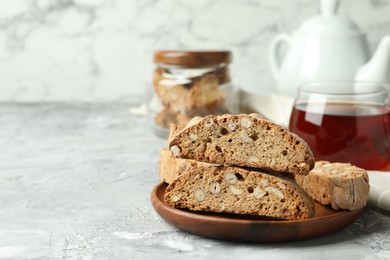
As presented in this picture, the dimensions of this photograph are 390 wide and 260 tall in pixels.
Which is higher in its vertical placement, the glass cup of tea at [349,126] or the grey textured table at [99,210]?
the glass cup of tea at [349,126]

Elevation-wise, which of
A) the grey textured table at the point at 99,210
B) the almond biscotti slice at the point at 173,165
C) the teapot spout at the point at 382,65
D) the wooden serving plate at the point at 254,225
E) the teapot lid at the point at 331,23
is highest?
A: the teapot lid at the point at 331,23

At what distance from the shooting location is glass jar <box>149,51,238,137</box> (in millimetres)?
1447

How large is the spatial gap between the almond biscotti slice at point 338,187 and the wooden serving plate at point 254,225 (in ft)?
0.05

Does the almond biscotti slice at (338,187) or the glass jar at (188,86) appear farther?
the glass jar at (188,86)

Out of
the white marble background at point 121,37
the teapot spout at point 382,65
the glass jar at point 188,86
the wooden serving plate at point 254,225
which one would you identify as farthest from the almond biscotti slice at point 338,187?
the white marble background at point 121,37

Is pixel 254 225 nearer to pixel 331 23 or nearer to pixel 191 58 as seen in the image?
pixel 191 58

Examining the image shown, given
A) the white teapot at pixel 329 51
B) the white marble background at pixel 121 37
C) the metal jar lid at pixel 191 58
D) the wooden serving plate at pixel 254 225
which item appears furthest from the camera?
the white marble background at pixel 121 37

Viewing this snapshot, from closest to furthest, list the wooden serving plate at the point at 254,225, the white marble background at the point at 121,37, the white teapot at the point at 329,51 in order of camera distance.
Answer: the wooden serving plate at the point at 254,225 → the white teapot at the point at 329,51 → the white marble background at the point at 121,37

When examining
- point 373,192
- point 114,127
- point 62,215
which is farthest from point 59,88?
point 373,192

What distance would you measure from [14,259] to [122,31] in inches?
49.5

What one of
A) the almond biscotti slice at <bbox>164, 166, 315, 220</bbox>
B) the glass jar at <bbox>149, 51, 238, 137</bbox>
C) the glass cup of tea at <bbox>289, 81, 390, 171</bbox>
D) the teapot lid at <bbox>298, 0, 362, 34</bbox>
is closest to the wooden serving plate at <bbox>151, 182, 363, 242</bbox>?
the almond biscotti slice at <bbox>164, 166, 315, 220</bbox>

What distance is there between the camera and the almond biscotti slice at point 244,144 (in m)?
0.83

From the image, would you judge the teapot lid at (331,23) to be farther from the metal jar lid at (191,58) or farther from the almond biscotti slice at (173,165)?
the almond biscotti slice at (173,165)

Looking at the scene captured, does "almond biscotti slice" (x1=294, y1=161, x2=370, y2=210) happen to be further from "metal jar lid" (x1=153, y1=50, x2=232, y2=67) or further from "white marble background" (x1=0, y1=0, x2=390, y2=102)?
"white marble background" (x1=0, y1=0, x2=390, y2=102)
